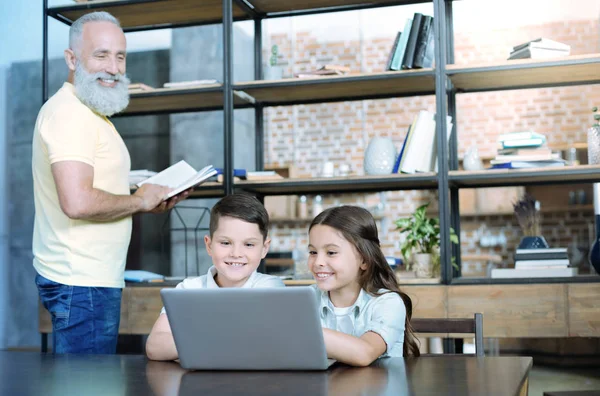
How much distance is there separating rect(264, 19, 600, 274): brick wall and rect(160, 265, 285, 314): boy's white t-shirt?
542 cm

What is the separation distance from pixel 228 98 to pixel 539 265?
1.42 meters

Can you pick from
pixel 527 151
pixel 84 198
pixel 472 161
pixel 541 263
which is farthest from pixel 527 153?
pixel 84 198

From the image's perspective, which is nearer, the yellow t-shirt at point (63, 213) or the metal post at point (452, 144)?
the yellow t-shirt at point (63, 213)

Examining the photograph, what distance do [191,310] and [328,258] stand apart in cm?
58

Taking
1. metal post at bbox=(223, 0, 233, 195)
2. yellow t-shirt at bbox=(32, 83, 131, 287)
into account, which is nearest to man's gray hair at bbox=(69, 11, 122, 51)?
yellow t-shirt at bbox=(32, 83, 131, 287)

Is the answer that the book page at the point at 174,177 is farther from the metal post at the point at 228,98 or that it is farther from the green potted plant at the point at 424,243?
the green potted plant at the point at 424,243

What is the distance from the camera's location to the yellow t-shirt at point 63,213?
2029 mm

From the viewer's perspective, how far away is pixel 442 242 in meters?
2.77

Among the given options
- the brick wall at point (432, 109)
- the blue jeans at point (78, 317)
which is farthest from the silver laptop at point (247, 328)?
the brick wall at point (432, 109)

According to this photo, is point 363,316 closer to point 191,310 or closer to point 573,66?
point 191,310

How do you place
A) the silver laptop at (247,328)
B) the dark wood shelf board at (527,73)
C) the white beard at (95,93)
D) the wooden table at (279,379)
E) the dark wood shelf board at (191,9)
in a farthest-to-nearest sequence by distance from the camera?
the dark wood shelf board at (191,9), the dark wood shelf board at (527,73), the white beard at (95,93), the silver laptop at (247,328), the wooden table at (279,379)

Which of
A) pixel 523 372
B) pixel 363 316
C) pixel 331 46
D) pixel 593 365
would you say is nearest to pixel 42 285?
pixel 363 316

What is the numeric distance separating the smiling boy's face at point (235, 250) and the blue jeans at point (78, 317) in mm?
431

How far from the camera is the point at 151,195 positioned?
89.4 inches
